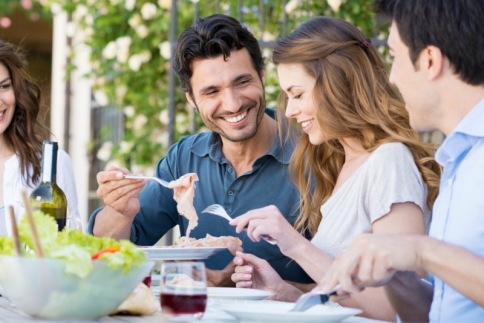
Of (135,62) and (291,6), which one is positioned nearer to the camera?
(291,6)

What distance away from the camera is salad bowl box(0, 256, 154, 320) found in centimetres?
171

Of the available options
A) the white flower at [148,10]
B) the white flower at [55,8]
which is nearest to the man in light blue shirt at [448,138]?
the white flower at [148,10]

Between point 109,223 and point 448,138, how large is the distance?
155 centimetres

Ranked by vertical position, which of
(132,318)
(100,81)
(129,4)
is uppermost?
(129,4)

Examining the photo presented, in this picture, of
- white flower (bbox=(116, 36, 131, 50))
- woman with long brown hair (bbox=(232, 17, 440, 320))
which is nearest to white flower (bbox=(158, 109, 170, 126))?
white flower (bbox=(116, 36, 131, 50))

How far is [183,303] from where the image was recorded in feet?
5.86

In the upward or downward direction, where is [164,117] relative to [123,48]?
downward

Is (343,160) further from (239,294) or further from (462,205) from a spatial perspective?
(462,205)

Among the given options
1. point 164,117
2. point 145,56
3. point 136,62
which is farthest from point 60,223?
point 145,56

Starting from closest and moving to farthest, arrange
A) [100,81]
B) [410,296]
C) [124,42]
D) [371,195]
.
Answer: [410,296] → [371,195] → [124,42] → [100,81]

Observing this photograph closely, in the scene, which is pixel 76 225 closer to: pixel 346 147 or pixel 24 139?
pixel 346 147

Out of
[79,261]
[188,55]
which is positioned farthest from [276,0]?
[79,261]

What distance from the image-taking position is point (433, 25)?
1.92 meters

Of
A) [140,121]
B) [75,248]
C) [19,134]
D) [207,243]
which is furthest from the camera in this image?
[140,121]
